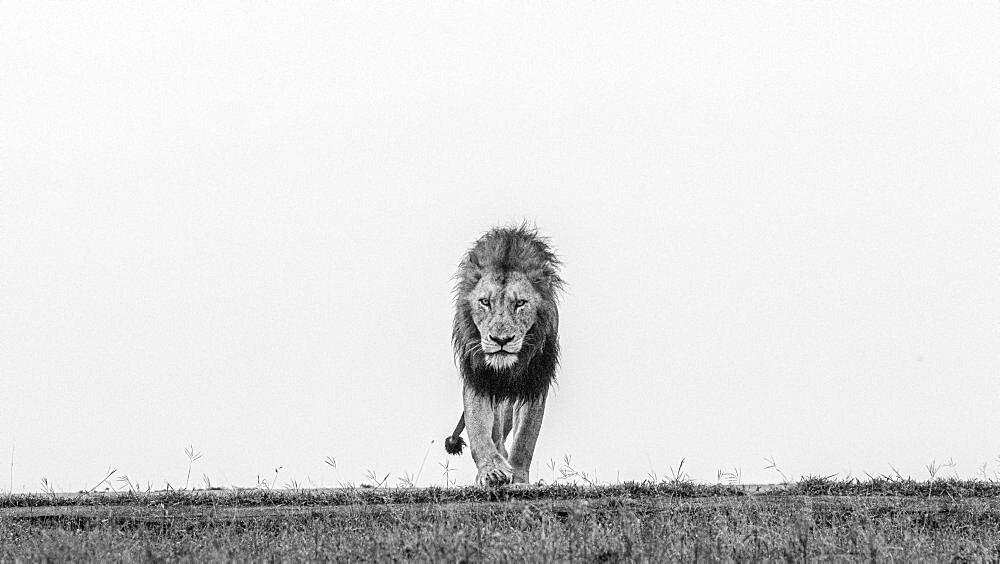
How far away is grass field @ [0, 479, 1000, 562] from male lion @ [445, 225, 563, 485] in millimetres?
2484

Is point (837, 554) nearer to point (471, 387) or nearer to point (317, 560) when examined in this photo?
point (317, 560)

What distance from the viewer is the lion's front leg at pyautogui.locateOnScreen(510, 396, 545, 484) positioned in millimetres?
9594

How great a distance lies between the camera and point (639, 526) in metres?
5.61

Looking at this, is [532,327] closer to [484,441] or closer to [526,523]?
[484,441]

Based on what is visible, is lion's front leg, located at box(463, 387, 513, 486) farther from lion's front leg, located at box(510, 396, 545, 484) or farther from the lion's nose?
the lion's nose

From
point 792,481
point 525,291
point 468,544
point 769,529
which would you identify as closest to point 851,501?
point 792,481

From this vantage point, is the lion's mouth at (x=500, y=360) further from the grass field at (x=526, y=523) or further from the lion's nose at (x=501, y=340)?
the grass field at (x=526, y=523)

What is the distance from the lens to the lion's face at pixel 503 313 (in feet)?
32.2

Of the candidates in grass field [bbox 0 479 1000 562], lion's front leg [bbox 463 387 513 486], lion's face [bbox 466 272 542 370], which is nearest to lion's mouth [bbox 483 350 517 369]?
lion's face [bbox 466 272 542 370]

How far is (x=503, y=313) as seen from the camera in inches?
388

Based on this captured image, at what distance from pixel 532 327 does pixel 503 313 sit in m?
0.33

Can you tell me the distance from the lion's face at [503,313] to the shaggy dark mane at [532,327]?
62 mm

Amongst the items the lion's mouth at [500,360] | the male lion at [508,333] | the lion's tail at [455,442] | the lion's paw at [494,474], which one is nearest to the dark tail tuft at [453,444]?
the lion's tail at [455,442]

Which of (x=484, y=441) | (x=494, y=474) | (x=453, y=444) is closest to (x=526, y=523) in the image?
(x=494, y=474)
